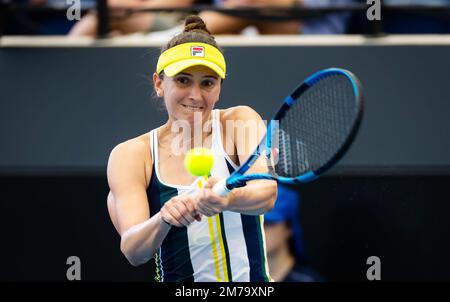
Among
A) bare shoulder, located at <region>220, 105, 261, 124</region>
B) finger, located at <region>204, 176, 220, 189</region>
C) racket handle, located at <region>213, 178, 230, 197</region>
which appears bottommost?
racket handle, located at <region>213, 178, 230, 197</region>

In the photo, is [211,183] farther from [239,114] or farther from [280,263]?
[280,263]

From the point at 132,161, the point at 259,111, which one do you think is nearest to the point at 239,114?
the point at 132,161

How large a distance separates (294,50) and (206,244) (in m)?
1.82

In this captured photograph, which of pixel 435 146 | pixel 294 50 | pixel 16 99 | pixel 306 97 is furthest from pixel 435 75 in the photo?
pixel 16 99

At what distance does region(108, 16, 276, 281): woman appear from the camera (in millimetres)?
2973

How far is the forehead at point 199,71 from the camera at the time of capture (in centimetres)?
297

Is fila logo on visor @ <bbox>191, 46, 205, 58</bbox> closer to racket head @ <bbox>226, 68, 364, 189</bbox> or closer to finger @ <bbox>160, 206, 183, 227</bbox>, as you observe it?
racket head @ <bbox>226, 68, 364, 189</bbox>

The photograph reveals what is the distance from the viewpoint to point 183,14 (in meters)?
4.75

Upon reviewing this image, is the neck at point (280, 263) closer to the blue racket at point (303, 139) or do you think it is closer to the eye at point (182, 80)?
the blue racket at point (303, 139)

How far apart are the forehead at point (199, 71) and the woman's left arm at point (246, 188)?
0.20 meters

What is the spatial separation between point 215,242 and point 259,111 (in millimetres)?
1704

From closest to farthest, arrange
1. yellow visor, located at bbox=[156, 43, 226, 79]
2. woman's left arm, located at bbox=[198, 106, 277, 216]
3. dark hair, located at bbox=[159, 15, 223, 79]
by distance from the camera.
A: woman's left arm, located at bbox=[198, 106, 277, 216]
yellow visor, located at bbox=[156, 43, 226, 79]
dark hair, located at bbox=[159, 15, 223, 79]

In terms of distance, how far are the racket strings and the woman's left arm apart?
3.1 inches

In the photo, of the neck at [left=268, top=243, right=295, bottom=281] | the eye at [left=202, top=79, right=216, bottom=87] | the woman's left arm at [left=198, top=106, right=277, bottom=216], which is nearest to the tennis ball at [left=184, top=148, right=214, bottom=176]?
the woman's left arm at [left=198, top=106, right=277, bottom=216]
